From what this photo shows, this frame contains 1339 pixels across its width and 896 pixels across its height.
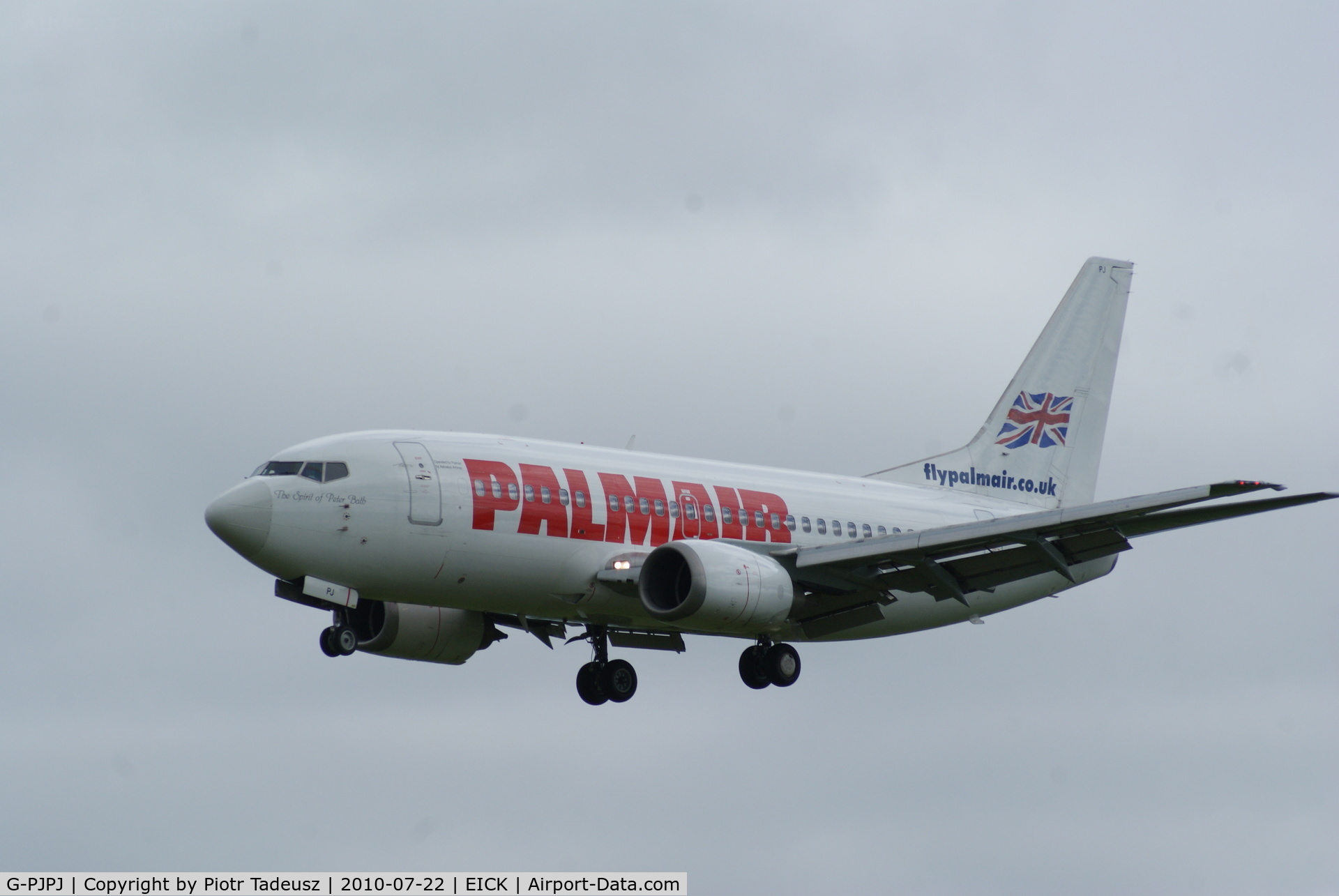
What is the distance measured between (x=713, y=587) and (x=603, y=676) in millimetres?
6515

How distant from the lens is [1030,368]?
150ft

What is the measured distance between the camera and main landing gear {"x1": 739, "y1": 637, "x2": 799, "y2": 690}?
37.3 meters

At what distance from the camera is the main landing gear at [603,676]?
38594 mm

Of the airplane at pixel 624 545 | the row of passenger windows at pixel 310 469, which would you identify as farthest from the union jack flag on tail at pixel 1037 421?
the row of passenger windows at pixel 310 469

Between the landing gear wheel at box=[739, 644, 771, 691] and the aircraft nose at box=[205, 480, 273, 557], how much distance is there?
38.0 feet

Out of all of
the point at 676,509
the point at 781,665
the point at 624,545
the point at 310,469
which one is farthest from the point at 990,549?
the point at 310,469

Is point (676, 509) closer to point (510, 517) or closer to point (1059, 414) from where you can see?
point (510, 517)

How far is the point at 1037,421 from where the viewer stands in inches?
1789

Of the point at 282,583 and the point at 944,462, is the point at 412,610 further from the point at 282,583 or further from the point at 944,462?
the point at 944,462

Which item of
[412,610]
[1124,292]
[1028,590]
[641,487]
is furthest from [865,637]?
[1124,292]

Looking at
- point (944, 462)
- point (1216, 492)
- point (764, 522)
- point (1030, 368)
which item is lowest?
point (1216, 492)

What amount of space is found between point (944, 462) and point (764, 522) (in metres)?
8.31

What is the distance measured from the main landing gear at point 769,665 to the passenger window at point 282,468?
36.7 ft

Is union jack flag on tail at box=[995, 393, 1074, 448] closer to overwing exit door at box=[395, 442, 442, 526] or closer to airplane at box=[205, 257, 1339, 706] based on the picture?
airplane at box=[205, 257, 1339, 706]
